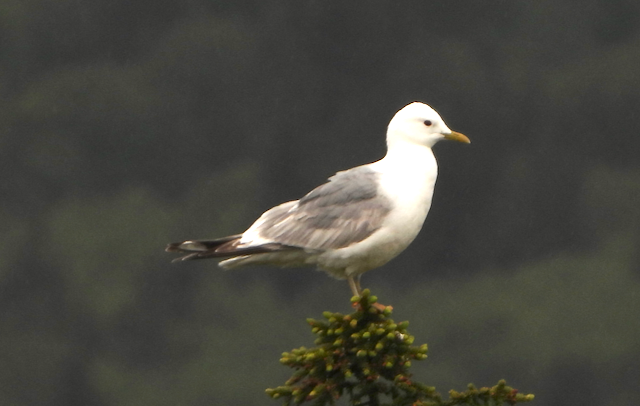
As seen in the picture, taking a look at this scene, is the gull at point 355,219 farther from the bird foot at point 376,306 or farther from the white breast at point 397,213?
the bird foot at point 376,306

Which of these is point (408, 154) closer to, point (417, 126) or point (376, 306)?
point (417, 126)

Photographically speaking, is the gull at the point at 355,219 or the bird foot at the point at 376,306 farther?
the gull at the point at 355,219

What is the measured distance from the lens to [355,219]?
6.75 m

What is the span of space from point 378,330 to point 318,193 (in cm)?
155

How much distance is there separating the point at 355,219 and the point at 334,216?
20 cm

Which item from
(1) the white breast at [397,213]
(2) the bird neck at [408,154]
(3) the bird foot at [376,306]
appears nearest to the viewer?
(3) the bird foot at [376,306]

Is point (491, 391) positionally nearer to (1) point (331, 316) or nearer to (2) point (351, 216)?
(1) point (331, 316)

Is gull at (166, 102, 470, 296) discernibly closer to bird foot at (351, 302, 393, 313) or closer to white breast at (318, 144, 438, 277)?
white breast at (318, 144, 438, 277)

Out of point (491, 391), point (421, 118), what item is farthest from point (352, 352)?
point (421, 118)

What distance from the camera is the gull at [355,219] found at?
668 cm

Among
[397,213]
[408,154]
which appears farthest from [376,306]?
[408,154]

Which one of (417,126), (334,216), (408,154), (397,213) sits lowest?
(397,213)

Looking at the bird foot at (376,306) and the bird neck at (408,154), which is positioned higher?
the bird neck at (408,154)

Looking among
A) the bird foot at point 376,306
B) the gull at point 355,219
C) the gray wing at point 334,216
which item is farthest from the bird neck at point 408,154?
A: the bird foot at point 376,306
